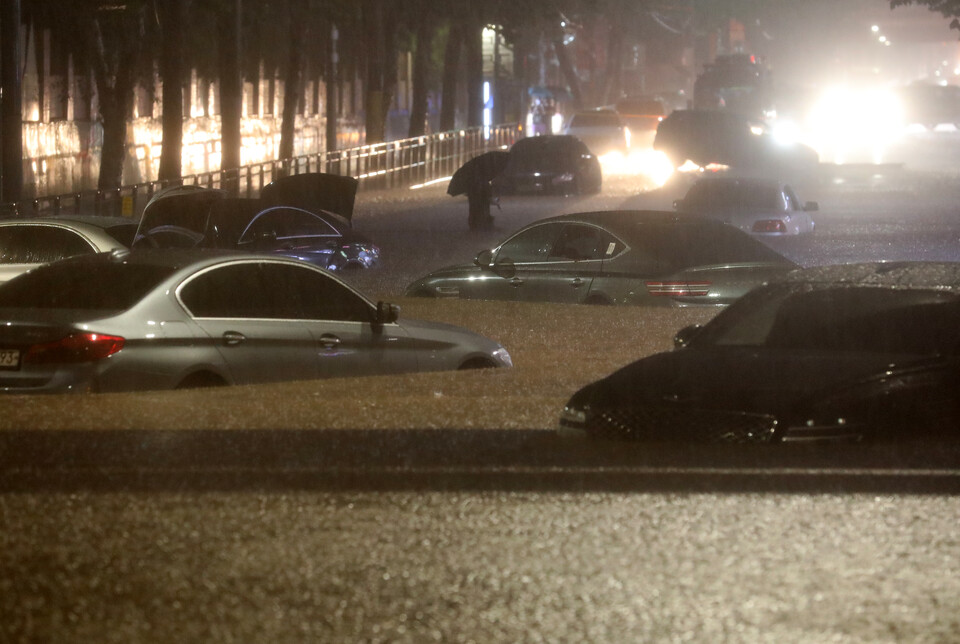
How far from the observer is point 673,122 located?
1619 inches

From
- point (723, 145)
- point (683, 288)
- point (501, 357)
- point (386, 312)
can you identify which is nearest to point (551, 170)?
point (723, 145)

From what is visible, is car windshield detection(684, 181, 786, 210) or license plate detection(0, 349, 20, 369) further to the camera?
car windshield detection(684, 181, 786, 210)

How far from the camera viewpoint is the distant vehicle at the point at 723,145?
39.6 meters

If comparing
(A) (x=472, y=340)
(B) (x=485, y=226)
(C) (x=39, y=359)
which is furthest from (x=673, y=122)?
(C) (x=39, y=359)

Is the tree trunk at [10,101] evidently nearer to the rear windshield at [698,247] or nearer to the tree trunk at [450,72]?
the rear windshield at [698,247]

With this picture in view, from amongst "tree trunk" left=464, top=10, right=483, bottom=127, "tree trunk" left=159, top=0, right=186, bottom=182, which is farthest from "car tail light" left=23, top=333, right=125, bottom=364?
"tree trunk" left=464, top=10, right=483, bottom=127

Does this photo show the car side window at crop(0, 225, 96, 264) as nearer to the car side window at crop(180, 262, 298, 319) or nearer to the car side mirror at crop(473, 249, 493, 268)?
the car side mirror at crop(473, 249, 493, 268)

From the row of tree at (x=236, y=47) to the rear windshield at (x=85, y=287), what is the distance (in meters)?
13.5

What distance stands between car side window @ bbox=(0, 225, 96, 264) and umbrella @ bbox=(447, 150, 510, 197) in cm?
1507

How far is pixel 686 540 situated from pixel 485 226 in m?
24.7

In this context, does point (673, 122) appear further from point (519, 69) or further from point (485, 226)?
point (519, 69)

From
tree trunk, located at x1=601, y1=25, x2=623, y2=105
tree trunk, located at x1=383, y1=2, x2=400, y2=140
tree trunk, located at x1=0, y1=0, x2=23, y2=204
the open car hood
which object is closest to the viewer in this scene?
tree trunk, located at x1=0, y1=0, x2=23, y2=204

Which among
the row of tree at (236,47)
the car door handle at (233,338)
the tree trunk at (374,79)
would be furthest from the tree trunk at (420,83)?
the car door handle at (233,338)

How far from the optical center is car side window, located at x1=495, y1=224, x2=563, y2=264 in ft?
55.3
